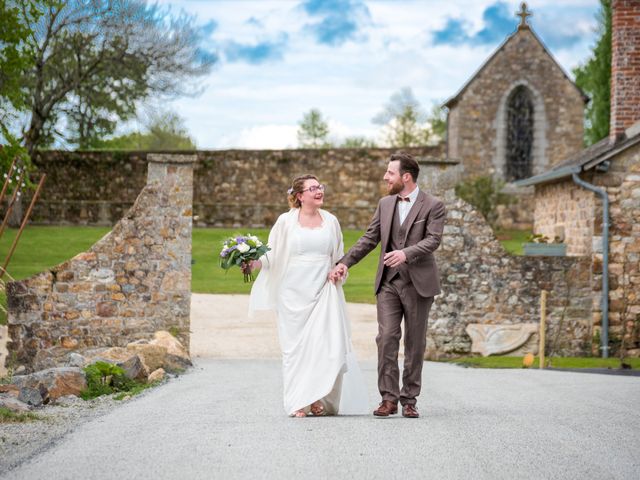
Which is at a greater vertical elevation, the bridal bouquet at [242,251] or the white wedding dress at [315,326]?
the bridal bouquet at [242,251]

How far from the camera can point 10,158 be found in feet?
57.9

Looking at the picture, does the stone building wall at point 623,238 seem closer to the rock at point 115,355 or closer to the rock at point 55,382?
the rock at point 115,355

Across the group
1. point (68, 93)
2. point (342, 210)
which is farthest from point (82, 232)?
point (342, 210)

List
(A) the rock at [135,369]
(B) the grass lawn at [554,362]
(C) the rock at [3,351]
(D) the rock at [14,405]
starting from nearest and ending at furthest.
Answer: (D) the rock at [14,405]
(A) the rock at [135,369]
(C) the rock at [3,351]
(B) the grass lawn at [554,362]

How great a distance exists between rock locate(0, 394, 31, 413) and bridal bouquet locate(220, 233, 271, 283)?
2141 mm

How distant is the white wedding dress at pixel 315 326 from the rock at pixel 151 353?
382 cm

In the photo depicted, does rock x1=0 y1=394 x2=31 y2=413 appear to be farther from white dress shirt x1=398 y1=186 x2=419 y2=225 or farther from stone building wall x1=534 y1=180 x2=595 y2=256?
stone building wall x1=534 y1=180 x2=595 y2=256

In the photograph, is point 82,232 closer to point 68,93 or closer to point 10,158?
point 68,93

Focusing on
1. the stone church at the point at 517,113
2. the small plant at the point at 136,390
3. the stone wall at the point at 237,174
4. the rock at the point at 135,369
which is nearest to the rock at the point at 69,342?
the rock at the point at 135,369

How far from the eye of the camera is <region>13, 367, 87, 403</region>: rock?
9609 mm

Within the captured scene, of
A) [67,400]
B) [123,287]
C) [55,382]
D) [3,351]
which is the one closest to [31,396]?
[67,400]

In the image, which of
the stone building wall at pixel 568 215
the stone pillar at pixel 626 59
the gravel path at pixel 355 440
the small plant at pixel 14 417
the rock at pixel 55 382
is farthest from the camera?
the stone pillar at pixel 626 59

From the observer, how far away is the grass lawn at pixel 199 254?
2476 centimetres

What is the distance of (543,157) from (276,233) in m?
30.3
